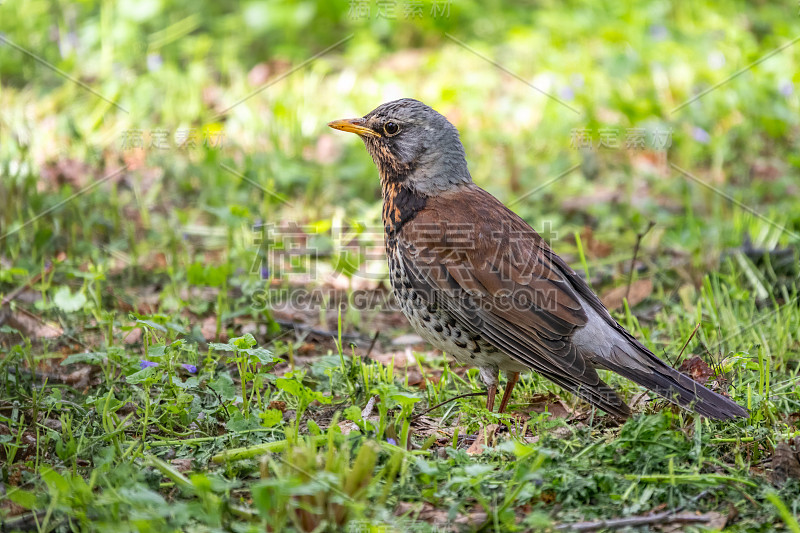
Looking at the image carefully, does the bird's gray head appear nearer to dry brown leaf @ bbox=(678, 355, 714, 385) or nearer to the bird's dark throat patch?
the bird's dark throat patch

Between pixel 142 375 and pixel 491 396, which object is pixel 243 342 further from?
pixel 491 396

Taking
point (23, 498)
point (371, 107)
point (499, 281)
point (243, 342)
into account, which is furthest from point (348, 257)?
point (371, 107)

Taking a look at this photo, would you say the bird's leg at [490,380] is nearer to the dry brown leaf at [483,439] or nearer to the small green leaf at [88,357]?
the dry brown leaf at [483,439]

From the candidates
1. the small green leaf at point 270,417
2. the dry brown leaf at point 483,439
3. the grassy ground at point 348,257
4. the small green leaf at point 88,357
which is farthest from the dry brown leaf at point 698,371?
the small green leaf at point 88,357

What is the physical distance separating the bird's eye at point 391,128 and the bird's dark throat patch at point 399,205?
30 centimetres

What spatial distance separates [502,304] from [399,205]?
94cm

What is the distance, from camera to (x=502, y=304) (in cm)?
407

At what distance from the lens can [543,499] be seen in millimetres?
3178

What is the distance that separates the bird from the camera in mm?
3771

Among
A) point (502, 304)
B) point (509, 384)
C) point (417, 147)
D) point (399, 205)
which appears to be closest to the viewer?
point (502, 304)

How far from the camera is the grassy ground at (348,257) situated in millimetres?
3150

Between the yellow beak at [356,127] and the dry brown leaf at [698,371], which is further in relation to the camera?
the yellow beak at [356,127]

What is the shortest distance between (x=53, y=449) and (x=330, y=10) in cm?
737

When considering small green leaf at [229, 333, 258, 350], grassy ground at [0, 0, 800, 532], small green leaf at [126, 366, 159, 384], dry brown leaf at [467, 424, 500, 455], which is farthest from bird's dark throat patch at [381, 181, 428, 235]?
small green leaf at [126, 366, 159, 384]
